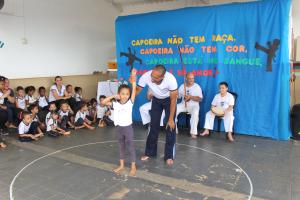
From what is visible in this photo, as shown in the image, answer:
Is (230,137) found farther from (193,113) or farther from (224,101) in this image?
(193,113)

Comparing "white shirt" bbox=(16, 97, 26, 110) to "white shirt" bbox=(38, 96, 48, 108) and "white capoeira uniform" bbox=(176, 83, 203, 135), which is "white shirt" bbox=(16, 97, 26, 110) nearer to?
"white shirt" bbox=(38, 96, 48, 108)

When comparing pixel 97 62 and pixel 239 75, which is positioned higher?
pixel 97 62

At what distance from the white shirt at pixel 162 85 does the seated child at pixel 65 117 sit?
2.64 meters

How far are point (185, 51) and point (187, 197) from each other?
347cm

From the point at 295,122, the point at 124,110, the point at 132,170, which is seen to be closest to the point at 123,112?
the point at 124,110

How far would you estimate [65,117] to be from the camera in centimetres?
579

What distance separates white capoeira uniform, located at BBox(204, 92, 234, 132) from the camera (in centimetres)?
498

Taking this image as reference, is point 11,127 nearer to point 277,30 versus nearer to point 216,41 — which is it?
point 216,41

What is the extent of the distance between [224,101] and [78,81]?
4.31m

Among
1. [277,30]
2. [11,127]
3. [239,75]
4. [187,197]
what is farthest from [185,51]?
[11,127]

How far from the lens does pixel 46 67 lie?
6.92m

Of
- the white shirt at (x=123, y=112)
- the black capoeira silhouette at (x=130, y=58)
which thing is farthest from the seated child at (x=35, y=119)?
the white shirt at (x=123, y=112)

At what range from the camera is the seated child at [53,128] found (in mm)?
5324

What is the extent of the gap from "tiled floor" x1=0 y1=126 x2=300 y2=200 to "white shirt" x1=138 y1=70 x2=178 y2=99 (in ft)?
3.19
